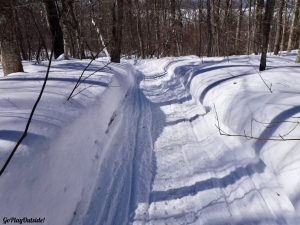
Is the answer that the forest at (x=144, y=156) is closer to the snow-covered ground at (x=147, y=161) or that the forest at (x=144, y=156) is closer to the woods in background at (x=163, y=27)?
the snow-covered ground at (x=147, y=161)

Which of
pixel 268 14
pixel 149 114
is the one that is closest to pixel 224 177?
pixel 149 114

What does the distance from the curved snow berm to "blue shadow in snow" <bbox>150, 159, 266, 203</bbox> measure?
28cm

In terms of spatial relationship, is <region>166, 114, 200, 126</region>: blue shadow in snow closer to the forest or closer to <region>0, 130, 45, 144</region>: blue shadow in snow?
the forest

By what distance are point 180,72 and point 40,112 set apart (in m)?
8.37

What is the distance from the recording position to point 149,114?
22.8ft

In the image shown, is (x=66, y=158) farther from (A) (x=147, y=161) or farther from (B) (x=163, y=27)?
(B) (x=163, y=27)

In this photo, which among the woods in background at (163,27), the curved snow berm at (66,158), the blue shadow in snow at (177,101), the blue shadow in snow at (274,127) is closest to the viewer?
the curved snow berm at (66,158)

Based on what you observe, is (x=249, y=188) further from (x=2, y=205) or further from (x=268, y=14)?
(x=268, y=14)

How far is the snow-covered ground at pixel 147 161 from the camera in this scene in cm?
278

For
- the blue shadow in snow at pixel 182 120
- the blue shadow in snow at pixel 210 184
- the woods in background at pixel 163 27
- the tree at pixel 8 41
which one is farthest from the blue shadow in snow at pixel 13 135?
the woods in background at pixel 163 27

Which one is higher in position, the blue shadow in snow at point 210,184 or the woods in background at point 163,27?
the woods in background at point 163,27

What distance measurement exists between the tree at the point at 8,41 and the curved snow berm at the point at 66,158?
7.65ft

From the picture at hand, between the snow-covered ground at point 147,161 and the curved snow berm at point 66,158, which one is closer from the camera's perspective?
the curved snow berm at point 66,158

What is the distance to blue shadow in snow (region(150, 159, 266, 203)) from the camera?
3479 millimetres
